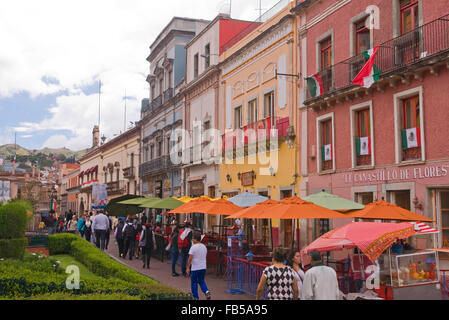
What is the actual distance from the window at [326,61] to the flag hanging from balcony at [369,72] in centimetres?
245

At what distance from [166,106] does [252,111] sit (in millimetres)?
13656

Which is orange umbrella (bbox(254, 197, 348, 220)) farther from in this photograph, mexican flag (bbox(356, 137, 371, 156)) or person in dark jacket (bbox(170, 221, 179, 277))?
mexican flag (bbox(356, 137, 371, 156))

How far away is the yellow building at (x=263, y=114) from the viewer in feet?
67.5

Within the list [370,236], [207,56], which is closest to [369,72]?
[370,236]

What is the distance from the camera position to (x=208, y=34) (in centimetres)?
2941

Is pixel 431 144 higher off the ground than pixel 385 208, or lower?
higher

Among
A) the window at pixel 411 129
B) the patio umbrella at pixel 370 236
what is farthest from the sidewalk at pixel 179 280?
the window at pixel 411 129

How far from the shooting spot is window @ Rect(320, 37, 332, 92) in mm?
18047

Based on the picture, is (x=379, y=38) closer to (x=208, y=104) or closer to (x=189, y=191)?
(x=208, y=104)

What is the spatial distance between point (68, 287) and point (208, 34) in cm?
2293

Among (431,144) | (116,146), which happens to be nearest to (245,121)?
(431,144)

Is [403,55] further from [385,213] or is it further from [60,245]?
[60,245]

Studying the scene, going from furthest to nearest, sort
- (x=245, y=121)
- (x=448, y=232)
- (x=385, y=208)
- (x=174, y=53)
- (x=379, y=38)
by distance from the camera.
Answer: (x=174, y=53), (x=245, y=121), (x=379, y=38), (x=448, y=232), (x=385, y=208)

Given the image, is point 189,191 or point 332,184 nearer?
point 332,184
